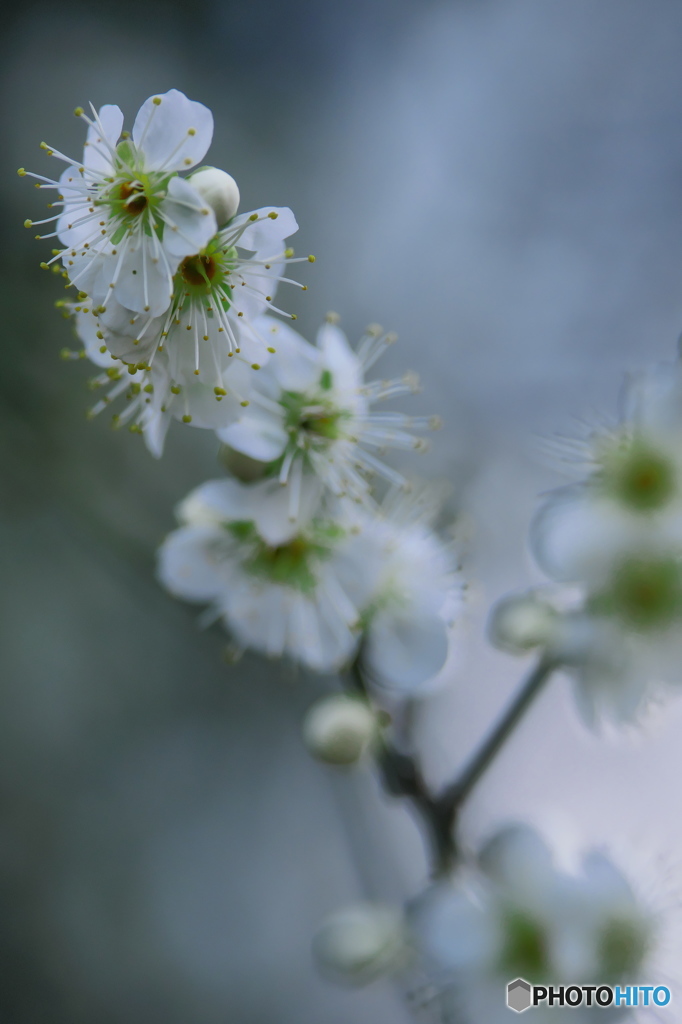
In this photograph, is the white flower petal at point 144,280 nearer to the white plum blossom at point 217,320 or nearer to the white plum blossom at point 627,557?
the white plum blossom at point 217,320

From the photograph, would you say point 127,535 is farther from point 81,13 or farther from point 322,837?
point 81,13

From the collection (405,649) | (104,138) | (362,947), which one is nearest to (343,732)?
(405,649)

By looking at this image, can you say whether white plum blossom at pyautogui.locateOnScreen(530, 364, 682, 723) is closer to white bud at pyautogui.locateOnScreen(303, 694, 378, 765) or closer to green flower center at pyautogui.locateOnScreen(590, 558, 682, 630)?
green flower center at pyautogui.locateOnScreen(590, 558, 682, 630)

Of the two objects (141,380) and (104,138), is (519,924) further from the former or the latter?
(104,138)

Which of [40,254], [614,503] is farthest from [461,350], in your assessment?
[614,503]

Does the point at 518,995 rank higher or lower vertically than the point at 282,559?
lower
